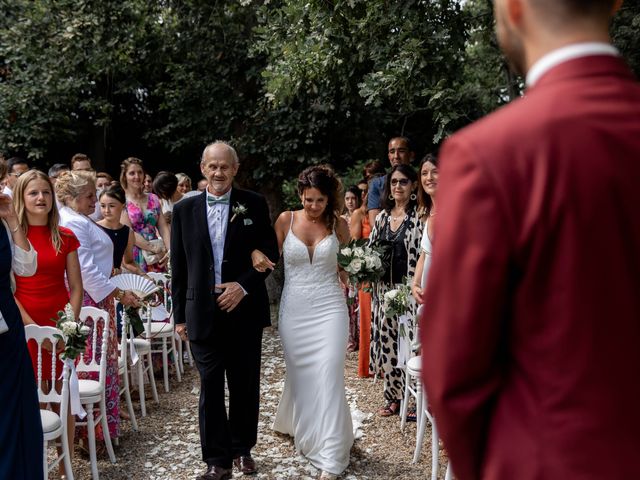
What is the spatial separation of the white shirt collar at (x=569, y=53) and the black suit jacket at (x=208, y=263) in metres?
3.76

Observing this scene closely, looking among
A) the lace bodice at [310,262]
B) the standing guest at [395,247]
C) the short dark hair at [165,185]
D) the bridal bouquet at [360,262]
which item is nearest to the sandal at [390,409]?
the standing guest at [395,247]

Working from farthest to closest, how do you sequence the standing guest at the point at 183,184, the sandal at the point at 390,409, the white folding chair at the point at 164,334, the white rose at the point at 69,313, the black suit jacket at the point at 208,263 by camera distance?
1. the standing guest at the point at 183,184
2. the white folding chair at the point at 164,334
3. the sandal at the point at 390,409
4. the black suit jacket at the point at 208,263
5. the white rose at the point at 69,313

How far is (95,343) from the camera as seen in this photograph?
528 centimetres

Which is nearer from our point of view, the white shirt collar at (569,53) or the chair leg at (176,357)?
the white shirt collar at (569,53)

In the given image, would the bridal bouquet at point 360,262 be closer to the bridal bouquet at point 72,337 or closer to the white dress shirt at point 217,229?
the white dress shirt at point 217,229

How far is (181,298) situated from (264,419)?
194 centimetres

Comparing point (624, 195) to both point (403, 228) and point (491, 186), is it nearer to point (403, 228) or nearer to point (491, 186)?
point (491, 186)

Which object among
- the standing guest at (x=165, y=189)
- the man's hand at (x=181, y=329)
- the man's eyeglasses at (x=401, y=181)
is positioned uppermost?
the standing guest at (x=165, y=189)

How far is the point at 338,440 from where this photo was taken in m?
5.14

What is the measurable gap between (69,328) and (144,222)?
411 centimetres

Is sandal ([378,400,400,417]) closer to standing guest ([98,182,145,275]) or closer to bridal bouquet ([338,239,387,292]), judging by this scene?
bridal bouquet ([338,239,387,292])

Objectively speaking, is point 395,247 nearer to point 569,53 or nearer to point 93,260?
point 93,260

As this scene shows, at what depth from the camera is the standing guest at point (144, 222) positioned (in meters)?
8.26

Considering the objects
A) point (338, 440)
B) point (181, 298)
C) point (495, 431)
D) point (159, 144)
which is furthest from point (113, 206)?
point (159, 144)
